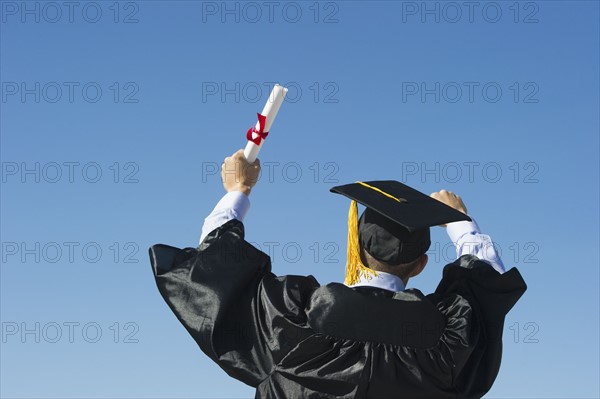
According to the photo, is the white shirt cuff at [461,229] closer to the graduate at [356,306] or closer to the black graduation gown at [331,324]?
the graduate at [356,306]

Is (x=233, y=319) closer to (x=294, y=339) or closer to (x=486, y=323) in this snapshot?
(x=294, y=339)

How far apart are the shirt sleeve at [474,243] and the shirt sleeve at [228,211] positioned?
53.5 inches

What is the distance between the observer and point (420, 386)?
17.9 feet

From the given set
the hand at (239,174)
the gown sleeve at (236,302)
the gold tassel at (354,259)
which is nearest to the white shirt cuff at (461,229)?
the gold tassel at (354,259)

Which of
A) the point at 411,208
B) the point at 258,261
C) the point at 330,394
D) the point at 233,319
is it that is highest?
the point at 411,208

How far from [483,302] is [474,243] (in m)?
0.43

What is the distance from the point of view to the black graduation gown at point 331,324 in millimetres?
5492

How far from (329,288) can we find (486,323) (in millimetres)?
1037

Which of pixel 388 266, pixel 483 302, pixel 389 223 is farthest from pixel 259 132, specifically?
pixel 483 302

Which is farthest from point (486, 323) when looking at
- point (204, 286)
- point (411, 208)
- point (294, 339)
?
point (204, 286)

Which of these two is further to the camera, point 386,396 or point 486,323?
point 486,323

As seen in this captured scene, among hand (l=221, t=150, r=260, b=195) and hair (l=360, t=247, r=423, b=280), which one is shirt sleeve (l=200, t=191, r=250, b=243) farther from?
hair (l=360, t=247, r=423, b=280)

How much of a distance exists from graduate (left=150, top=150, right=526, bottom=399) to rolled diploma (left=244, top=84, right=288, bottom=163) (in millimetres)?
67

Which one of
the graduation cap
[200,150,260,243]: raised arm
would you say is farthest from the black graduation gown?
the graduation cap
